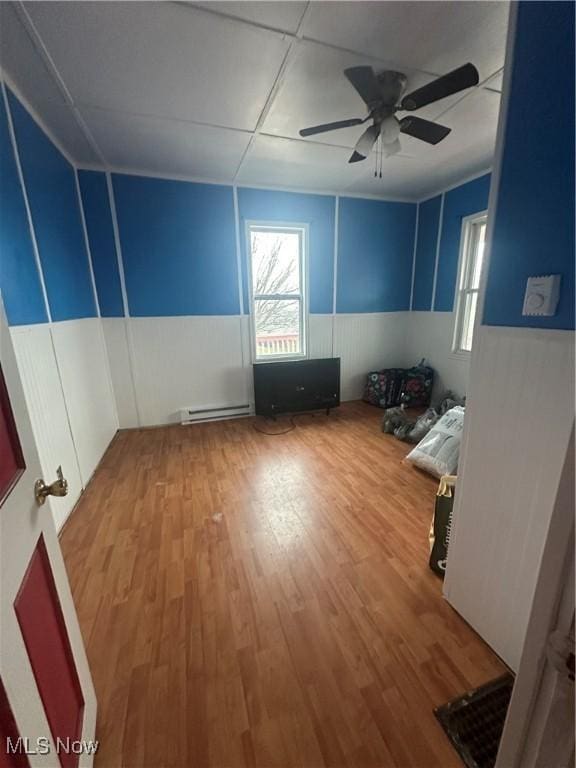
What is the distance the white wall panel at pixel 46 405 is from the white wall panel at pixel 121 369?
4.39ft

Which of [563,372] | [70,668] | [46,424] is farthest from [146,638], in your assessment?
[563,372]

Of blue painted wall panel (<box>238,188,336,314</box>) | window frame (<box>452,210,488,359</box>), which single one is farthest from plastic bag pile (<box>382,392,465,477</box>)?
blue painted wall panel (<box>238,188,336,314</box>)

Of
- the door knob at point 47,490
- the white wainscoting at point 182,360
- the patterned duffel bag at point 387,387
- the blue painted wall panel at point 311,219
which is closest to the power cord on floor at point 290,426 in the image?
the white wainscoting at point 182,360

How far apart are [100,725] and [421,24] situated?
3334 millimetres

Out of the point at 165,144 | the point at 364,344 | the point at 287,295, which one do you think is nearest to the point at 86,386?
the point at 165,144

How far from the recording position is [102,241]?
3184 mm

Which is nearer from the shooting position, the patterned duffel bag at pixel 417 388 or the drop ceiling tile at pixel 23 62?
the drop ceiling tile at pixel 23 62

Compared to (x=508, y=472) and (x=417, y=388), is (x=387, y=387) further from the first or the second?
(x=508, y=472)

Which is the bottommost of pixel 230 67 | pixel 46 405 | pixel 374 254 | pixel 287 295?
pixel 46 405

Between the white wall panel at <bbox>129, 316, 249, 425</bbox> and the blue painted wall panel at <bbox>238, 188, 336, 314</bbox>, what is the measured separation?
59 cm

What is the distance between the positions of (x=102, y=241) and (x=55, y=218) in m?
0.80

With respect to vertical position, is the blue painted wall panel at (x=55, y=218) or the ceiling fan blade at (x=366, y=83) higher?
the ceiling fan blade at (x=366, y=83)

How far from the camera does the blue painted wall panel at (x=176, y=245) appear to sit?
3.24 m

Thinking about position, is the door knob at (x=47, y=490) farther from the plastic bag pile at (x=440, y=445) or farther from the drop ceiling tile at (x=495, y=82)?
the drop ceiling tile at (x=495, y=82)
